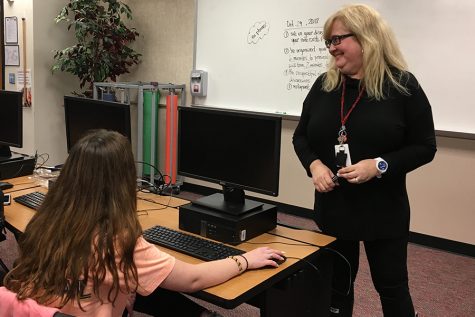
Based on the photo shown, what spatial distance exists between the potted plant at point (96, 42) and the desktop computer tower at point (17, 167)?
2345mm

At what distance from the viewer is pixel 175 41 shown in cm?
483

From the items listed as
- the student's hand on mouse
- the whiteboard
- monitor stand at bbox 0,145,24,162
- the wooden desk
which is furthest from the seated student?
the whiteboard

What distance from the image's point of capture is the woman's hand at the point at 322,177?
5.57 feet

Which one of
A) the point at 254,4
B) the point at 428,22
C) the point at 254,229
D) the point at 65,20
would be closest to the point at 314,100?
the point at 254,229

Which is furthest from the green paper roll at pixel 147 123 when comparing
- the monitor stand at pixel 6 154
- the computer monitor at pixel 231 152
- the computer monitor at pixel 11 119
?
the computer monitor at pixel 231 152

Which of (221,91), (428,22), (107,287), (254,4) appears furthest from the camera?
(221,91)

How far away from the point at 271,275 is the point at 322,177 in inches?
16.4

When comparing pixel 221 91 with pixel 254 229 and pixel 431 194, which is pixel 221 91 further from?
pixel 254 229

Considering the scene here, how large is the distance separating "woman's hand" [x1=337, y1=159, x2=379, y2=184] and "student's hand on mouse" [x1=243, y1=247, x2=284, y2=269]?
0.35 m

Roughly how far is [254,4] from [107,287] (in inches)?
134

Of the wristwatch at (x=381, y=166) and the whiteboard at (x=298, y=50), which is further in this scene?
the whiteboard at (x=298, y=50)

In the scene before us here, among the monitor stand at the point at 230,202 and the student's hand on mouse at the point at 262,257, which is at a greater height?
the monitor stand at the point at 230,202

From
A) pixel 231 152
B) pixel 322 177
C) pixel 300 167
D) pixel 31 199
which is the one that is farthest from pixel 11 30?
pixel 322 177

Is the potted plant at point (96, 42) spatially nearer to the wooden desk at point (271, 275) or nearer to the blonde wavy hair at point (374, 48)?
the wooden desk at point (271, 275)
